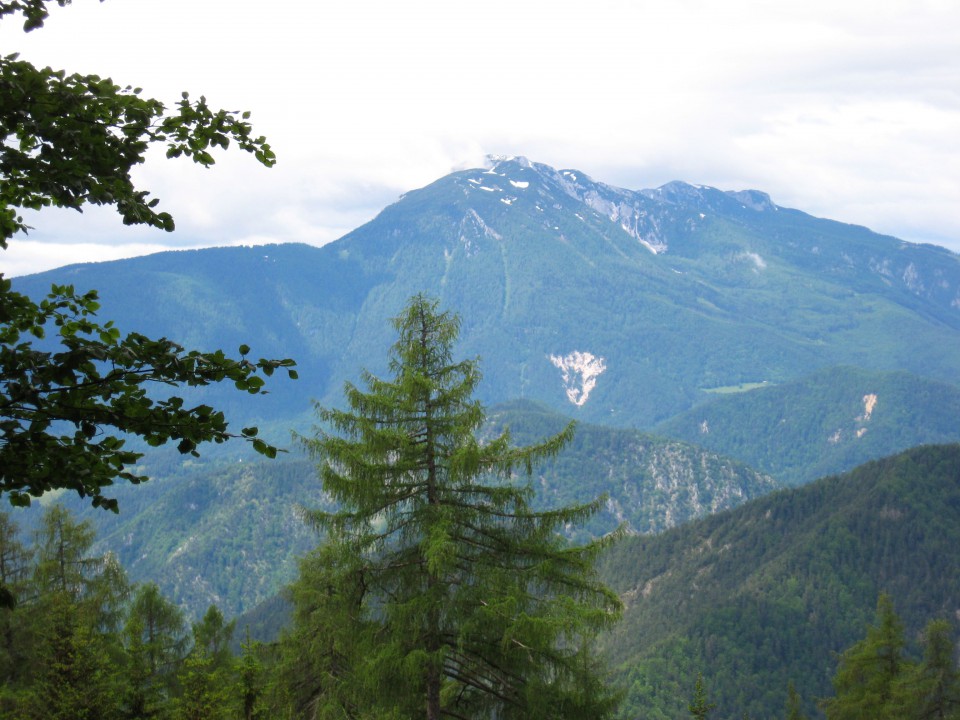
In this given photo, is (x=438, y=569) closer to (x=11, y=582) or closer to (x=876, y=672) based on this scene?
(x=11, y=582)

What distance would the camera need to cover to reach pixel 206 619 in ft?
113

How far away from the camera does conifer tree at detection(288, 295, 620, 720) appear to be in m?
15.5

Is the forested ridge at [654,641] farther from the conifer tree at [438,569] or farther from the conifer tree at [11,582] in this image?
the conifer tree at [438,569]

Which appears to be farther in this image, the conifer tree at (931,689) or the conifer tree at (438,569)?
the conifer tree at (931,689)

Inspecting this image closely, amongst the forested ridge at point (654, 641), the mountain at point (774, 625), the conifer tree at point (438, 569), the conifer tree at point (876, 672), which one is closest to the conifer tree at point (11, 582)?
the forested ridge at point (654, 641)

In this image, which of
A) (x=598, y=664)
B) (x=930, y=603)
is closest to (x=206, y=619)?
(x=598, y=664)

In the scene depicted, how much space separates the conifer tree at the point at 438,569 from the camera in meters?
15.5

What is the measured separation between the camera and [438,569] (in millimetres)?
14883

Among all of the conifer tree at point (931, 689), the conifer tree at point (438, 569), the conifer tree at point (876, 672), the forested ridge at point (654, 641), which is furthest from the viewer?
the conifer tree at point (876, 672)

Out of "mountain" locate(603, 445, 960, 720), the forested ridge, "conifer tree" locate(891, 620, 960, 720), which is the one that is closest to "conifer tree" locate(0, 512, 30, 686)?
the forested ridge

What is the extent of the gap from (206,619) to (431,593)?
871 inches

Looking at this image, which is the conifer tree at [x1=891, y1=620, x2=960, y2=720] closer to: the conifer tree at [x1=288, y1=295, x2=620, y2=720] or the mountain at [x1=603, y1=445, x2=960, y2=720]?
the conifer tree at [x1=288, y1=295, x2=620, y2=720]

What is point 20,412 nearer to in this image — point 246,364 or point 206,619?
point 246,364

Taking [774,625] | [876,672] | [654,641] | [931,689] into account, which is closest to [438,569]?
[931,689]
